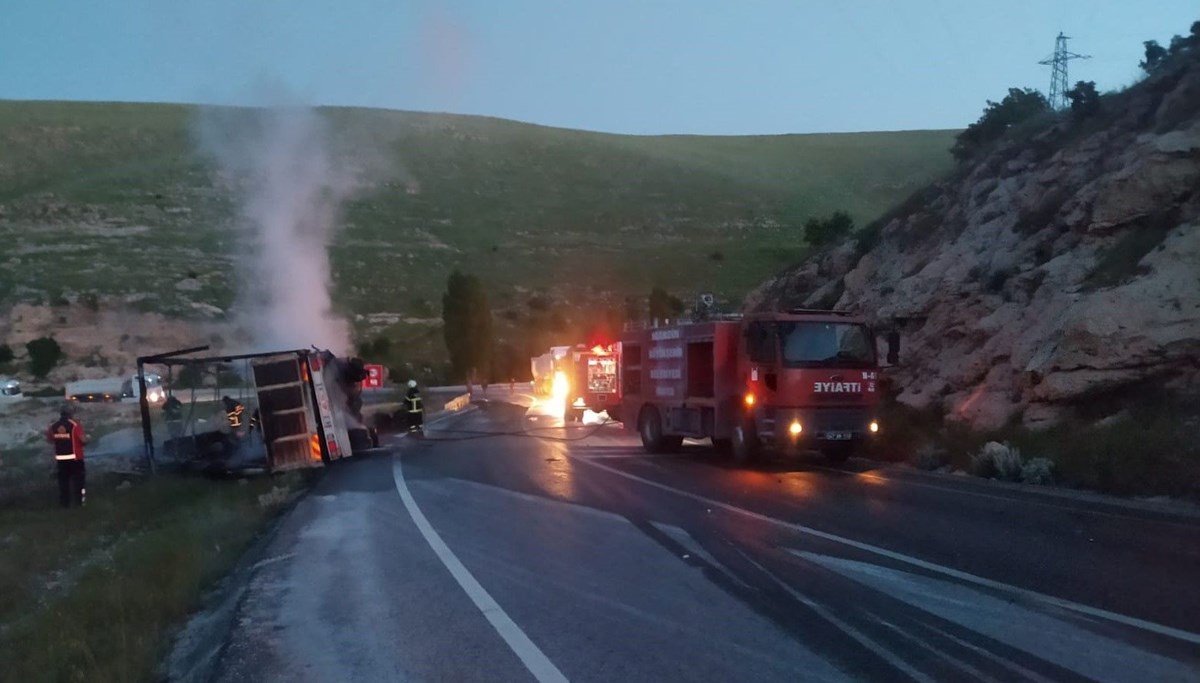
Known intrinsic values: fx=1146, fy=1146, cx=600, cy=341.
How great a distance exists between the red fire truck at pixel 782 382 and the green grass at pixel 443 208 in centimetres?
3894

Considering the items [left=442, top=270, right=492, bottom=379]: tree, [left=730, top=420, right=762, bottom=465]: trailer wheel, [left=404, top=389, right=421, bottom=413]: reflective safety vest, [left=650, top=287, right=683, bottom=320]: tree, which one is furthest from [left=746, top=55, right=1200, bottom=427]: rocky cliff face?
[left=442, top=270, right=492, bottom=379]: tree

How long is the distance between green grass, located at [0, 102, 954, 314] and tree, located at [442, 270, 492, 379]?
703cm

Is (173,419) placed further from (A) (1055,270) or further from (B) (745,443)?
(A) (1055,270)

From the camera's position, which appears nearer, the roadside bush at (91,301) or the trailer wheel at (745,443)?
the trailer wheel at (745,443)

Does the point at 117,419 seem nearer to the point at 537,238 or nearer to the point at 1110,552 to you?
the point at 1110,552

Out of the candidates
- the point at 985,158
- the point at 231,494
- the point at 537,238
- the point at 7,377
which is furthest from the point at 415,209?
the point at 231,494

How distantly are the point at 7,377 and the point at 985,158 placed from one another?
4350 cm

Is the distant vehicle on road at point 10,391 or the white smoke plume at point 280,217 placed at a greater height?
the white smoke plume at point 280,217

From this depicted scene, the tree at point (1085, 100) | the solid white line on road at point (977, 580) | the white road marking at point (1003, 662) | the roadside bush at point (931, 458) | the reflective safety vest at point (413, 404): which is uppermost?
the tree at point (1085, 100)

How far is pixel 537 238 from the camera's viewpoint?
78.4 metres

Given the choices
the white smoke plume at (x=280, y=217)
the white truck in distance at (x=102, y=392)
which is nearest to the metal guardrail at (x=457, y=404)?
the white smoke plume at (x=280, y=217)

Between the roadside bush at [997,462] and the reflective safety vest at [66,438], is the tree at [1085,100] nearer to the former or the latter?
the roadside bush at [997,462]

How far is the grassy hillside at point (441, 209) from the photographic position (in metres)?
64.0

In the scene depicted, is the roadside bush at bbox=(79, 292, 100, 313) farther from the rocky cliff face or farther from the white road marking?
the white road marking
